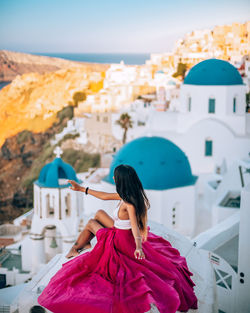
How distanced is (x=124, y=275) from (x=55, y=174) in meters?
7.96

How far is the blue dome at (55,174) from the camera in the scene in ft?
39.2

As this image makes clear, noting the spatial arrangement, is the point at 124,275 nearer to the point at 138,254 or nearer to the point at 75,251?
the point at 138,254

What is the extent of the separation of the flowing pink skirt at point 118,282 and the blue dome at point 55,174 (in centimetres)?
757

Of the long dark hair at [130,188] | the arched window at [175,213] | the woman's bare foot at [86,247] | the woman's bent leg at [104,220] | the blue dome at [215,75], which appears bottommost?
the arched window at [175,213]

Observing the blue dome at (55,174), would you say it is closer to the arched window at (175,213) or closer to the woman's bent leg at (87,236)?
the arched window at (175,213)

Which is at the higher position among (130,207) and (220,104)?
(220,104)

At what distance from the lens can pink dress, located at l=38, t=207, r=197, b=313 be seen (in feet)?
13.1

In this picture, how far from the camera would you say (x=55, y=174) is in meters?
11.9

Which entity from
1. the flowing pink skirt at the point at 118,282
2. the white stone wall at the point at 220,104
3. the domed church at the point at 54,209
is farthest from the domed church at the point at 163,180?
the flowing pink skirt at the point at 118,282

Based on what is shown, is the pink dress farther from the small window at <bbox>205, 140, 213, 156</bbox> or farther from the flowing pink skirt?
the small window at <bbox>205, 140, 213, 156</bbox>

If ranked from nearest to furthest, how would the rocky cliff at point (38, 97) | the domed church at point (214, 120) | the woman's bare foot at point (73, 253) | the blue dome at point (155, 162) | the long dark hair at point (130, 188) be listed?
the long dark hair at point (130, 188) → the woman's bare foot at point (73, 253) → the blue dome at point (155, 162) → the domed church at point (214, 120) → the rocky cliff at point (38, 97)

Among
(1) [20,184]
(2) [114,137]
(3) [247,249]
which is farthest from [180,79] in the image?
(3) [247,249]

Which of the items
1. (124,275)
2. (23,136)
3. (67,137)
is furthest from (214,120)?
(23,136)

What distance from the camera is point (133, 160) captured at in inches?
455
